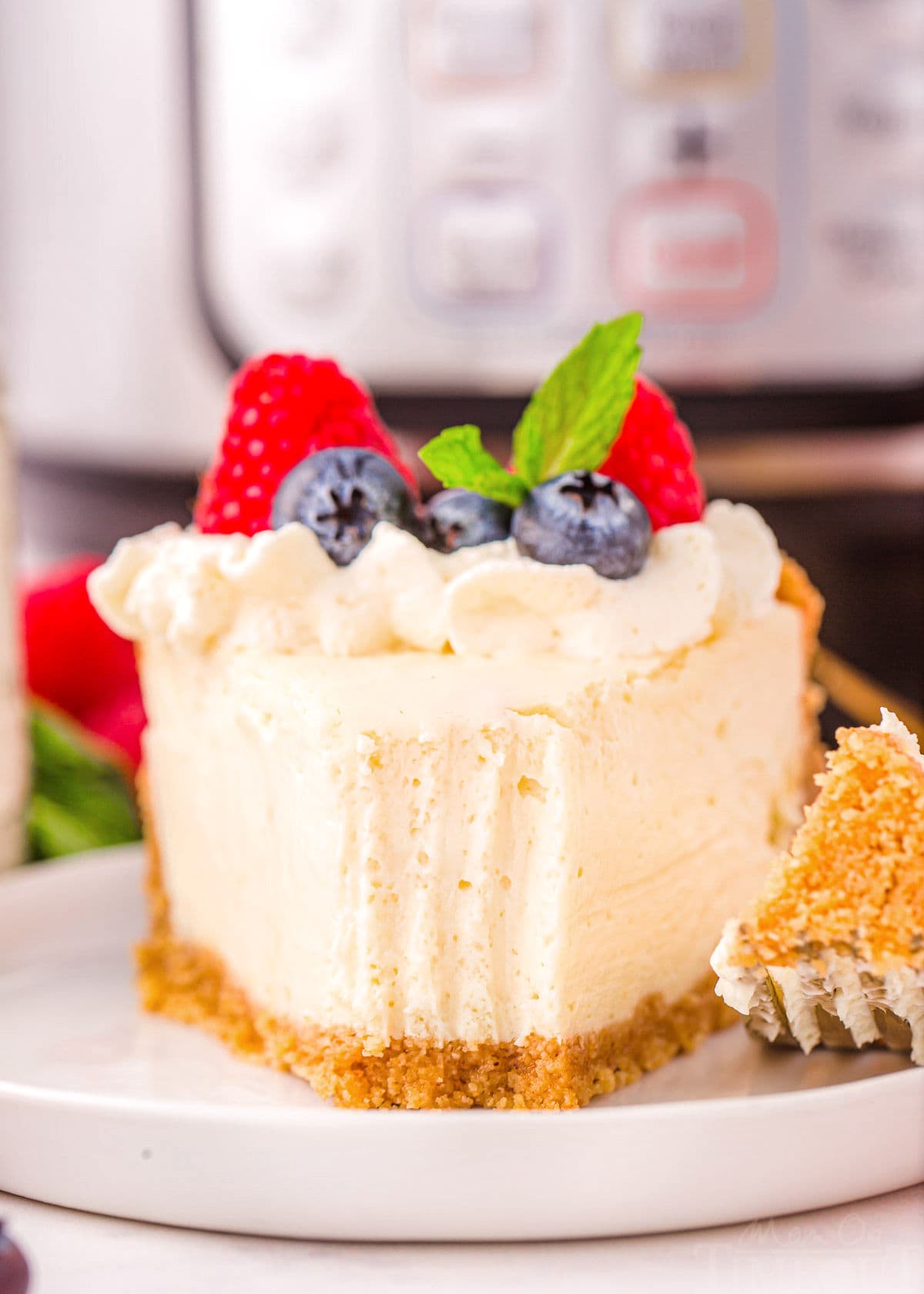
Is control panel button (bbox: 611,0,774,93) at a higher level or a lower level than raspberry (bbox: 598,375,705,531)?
higher

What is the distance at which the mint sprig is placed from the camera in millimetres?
932

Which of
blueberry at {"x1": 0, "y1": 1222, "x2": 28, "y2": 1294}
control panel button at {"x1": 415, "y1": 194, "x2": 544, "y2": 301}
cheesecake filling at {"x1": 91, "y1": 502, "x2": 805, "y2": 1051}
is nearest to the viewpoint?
blueberry at {"x1": 0, "y1": 1222, "x2": 28, "y2": 1294}

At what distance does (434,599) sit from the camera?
89 centimetres

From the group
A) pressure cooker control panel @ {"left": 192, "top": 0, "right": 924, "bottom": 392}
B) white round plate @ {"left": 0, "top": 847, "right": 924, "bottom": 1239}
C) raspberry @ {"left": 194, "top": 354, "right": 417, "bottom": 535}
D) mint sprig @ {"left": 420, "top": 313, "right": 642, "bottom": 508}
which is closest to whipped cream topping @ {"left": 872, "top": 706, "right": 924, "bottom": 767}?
white round plate @ {"left": 0, "top": 847, "right": 924, "bottom": 1239}

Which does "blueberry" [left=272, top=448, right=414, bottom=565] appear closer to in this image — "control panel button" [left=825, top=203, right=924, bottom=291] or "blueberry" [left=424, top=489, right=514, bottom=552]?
"blueberry" [left=424, top=489, right=514, bottom=552]

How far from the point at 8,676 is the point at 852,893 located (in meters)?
0.68

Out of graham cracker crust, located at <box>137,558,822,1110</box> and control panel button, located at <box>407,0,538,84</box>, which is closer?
graham cracker crust, located at <box>137,558,822,1110</box>

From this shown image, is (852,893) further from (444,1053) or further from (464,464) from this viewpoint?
(464,464)

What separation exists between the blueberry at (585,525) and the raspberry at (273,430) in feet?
0.46

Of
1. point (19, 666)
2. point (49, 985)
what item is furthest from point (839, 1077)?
point (19, 666)

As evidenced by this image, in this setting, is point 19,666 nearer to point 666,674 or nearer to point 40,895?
point 40,895

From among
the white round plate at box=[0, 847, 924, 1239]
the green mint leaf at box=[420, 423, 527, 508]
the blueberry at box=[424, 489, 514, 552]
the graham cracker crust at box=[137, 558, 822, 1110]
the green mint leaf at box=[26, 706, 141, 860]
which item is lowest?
the green mint leaf at box=[26, 706, 141, 860]

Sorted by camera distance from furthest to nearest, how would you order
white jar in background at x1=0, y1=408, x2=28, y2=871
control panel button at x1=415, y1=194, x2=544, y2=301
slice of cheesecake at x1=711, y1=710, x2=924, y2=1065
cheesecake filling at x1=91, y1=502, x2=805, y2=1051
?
control panel button at x1=415, y1=194, x2=544, y2=301 < white jar in background at x1=0, y1=408, x2=28, y2=871 < cheesecake filling at x1=91, y1=502, x2=805, y2=1051 < slice of cheesecake at x1=711, y1=710, x2=924, y2=1065

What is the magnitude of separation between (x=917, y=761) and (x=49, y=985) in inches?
24.2
